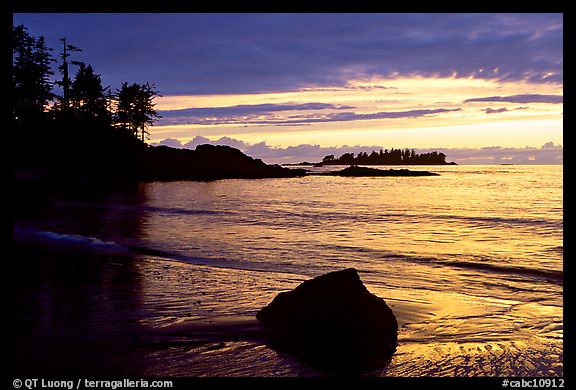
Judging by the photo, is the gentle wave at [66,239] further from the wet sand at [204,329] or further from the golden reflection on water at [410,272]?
the wet sand at [204,329]

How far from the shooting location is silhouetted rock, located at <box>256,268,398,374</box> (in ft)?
19.2

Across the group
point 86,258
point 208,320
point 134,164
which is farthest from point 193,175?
point 208,320

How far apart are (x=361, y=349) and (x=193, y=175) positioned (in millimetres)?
73590

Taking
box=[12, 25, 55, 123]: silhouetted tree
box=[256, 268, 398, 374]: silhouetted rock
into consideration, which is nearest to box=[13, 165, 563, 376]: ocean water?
box=[256, 268, 398, 374]: silhouetted rock

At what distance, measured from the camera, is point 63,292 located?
8797 mm

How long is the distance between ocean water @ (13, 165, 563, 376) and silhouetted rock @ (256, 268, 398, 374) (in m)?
0.24

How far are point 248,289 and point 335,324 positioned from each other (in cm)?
368

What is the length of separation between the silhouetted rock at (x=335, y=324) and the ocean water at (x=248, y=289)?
0.24m

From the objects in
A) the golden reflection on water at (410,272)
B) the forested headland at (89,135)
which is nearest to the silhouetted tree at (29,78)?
the forested headland at (89,135)

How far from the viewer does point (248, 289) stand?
32.2ft

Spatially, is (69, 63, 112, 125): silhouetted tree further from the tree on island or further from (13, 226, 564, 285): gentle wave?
(13, 226, 564, 285): gentle wave

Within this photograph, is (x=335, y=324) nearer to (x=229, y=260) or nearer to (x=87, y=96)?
(x=229, y=260)

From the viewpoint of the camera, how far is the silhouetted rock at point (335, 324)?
230 inches

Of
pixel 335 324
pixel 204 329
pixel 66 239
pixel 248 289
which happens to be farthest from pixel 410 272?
pixel 66 239
